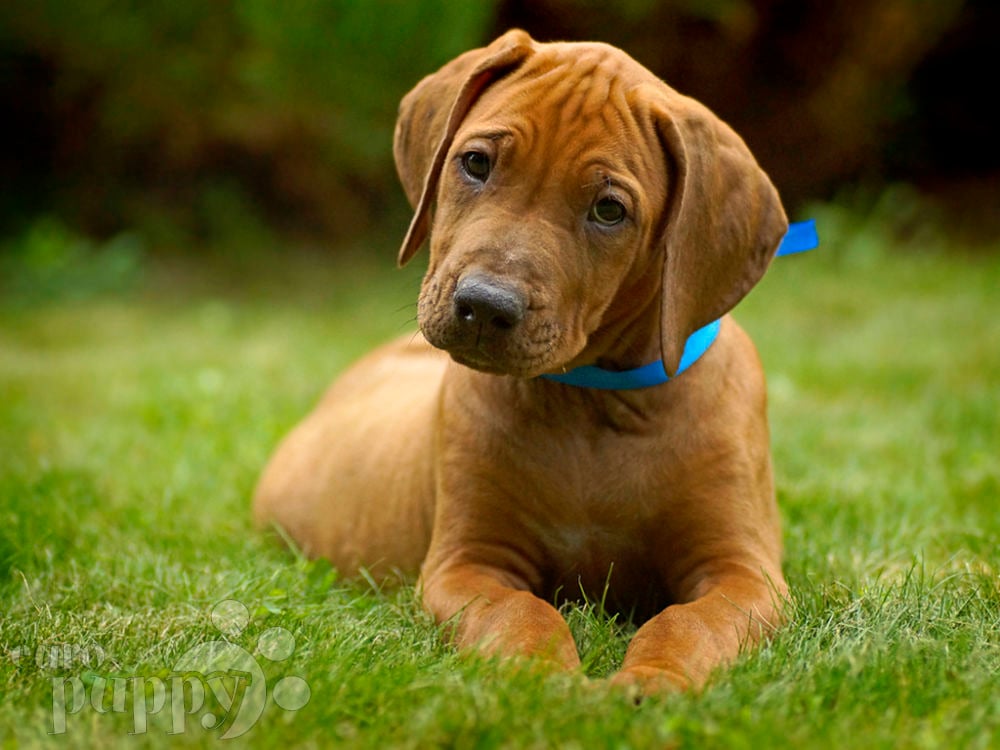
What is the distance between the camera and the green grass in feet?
8.75

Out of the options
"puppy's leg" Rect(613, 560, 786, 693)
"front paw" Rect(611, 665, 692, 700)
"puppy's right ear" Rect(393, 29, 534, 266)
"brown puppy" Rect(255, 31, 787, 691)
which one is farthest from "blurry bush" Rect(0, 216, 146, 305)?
"front paw" Rect(611, 665, 692, 700)

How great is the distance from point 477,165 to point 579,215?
33cm

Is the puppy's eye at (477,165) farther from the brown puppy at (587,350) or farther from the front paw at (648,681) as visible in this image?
the front paw at (648,681)

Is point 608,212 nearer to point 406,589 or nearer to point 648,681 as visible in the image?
point 648,681

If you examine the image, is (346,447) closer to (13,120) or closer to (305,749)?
(305,749)

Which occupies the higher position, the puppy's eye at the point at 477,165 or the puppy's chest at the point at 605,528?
the puppy's eye at the point at 477,165

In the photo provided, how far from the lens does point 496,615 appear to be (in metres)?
3.22

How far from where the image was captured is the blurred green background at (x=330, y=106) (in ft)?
33.8

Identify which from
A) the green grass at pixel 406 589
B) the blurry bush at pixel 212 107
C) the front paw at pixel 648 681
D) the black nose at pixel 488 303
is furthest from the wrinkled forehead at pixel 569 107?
the blurry bush at pixel 212 107

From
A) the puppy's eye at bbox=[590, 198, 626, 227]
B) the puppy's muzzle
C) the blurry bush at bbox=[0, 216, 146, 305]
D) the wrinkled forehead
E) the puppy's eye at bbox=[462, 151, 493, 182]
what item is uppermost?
the wrinkled forehead

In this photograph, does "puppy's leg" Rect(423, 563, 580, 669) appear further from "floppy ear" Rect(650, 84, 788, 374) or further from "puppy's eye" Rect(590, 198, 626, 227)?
"puppy's eye" Rect(590, 198, 626, 227)

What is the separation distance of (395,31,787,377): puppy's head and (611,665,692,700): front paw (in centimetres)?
78

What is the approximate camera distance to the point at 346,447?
4828 millimetres

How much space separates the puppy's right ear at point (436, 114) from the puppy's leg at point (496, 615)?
Answer: 3.25 ft
